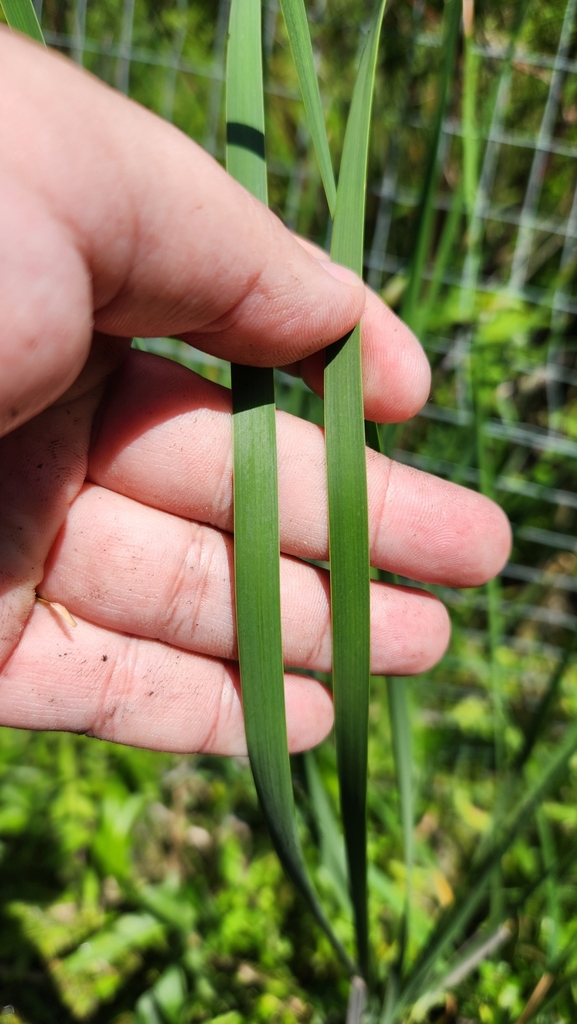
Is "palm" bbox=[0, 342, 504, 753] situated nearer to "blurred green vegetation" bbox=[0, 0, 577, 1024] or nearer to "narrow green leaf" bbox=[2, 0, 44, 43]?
"blurred green vegetation" bbox=[0, 0, 577, 1024]

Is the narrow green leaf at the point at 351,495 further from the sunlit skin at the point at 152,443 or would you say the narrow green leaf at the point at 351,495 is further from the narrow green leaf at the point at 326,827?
the narrow green leaf at the point at 326,827

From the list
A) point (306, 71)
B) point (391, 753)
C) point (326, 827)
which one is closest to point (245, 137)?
point (306, 71)

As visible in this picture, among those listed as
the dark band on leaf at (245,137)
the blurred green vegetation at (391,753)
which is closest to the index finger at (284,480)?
the blurred green vegetation at (391,753)

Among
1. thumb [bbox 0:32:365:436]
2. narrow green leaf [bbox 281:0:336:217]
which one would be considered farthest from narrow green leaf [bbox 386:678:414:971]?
narrow green leaf [bbox 281:0:336:217]

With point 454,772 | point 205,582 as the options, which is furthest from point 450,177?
point 454,772

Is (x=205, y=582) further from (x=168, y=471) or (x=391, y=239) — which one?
(x=391, y=239)
